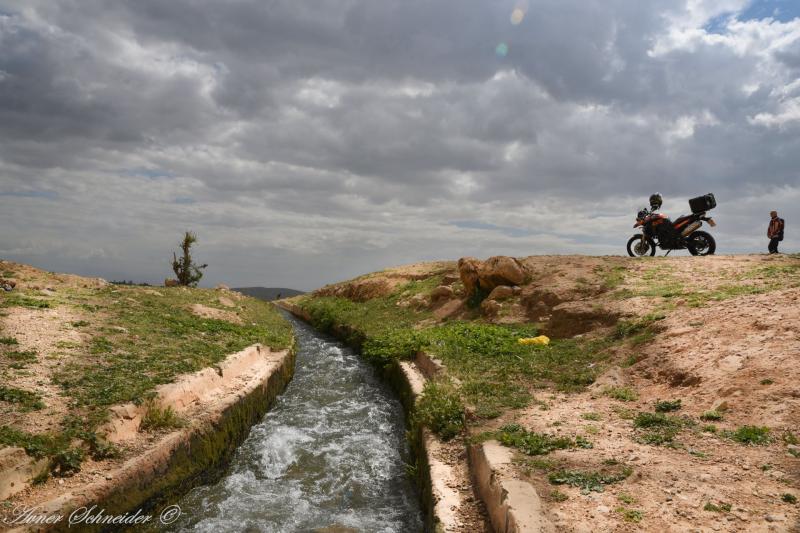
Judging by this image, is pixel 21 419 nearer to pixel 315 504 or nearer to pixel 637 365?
pixel 315 504

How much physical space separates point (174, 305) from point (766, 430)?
55.0ft

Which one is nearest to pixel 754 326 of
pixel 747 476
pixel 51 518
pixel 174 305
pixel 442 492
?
pixel 747 476

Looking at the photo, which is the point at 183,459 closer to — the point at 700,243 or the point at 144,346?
the point at 144,346

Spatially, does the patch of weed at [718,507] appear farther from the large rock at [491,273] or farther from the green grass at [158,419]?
the large rock at [491,273]

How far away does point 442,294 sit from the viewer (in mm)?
20453

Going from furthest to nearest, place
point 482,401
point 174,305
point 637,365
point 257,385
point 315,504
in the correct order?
1. point 174,305
2. point 257,385
3. point 637,365
4. point 482,401
5. point 315,504

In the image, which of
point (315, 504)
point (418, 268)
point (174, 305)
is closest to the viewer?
point (315, 504)

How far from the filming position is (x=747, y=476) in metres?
4.77

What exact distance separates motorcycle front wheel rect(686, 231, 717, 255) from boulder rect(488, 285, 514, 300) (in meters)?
6.56

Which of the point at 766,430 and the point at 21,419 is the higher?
the point at 766,430

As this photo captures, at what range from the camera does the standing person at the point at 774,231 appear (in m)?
16.7

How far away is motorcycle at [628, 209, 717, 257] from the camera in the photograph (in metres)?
16.3

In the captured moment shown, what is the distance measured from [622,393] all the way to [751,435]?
8.29 ft

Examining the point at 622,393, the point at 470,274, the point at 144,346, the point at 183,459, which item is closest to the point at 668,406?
the point at 622,393
